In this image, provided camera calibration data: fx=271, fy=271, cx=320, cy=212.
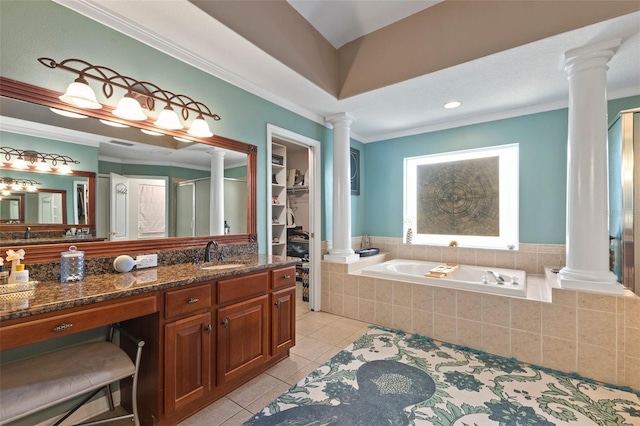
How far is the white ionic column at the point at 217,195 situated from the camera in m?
2.31

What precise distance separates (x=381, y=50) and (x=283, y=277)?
7.53 feet

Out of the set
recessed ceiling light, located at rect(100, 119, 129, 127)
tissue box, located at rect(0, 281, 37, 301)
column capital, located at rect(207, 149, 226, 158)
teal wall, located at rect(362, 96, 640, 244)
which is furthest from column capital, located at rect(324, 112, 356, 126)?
tissue box, located at rect(0, 281, 37, 301)

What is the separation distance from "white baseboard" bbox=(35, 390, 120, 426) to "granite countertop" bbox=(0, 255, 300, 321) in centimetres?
76

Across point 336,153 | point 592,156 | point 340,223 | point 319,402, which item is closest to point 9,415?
point 319,402

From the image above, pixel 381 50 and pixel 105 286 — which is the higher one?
pixel 381 50

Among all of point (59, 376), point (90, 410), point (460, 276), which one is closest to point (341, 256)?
point (460, 276)

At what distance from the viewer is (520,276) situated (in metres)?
2.86

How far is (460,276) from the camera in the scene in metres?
3.34

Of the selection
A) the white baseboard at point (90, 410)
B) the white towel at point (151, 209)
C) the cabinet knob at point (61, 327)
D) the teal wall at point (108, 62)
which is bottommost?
the white baseboard at point (90, 410)

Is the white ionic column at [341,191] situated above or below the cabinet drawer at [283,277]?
above

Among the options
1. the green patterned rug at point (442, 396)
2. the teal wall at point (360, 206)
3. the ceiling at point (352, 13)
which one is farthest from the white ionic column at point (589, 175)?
the teal wall at point (360, 206)

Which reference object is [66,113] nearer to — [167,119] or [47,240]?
[167,119]

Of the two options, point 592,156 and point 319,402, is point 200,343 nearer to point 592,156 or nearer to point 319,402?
point 319,402

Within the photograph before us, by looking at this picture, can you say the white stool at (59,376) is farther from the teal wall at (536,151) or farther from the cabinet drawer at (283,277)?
the teal wall at (536,151)
